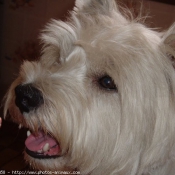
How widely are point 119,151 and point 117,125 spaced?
Result: 0.13 m

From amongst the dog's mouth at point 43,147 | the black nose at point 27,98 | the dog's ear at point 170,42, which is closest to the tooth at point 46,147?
the dog's mouth at point 43,147

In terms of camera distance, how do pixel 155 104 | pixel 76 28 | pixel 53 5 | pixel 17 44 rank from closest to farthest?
pixel 155 104 < pixel 76 28 < pixel 53 5 < pixel 17 44

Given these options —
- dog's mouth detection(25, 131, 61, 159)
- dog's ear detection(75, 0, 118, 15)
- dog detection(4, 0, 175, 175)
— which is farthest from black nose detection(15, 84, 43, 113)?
dog's ear detection(75, 0, 118, 15)

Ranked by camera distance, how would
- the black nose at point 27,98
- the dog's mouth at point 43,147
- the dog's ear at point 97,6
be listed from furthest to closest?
the dog's ear at point 97,6, the dog's mouth at point 43,147, the black nose at point 27,98

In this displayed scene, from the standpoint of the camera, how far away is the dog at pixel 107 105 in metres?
1.33

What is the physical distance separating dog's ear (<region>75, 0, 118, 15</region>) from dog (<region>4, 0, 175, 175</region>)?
0.56ft

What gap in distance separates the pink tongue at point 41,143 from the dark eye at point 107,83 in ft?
1.21

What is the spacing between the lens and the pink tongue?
1489mm

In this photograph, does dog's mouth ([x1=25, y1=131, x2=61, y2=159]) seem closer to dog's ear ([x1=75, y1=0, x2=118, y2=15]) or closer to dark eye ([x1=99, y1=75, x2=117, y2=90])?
dark eye ([x1=99, y1=75, x2=117, y2=90])

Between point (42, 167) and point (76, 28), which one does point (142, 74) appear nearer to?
point (76, 28)

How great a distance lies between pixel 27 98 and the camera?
130cm

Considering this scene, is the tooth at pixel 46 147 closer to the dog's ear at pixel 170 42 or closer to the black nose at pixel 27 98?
the black nose at pixel 27 98

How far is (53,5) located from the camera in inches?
141

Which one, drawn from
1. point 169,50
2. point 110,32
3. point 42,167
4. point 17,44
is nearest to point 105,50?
point 110,32
